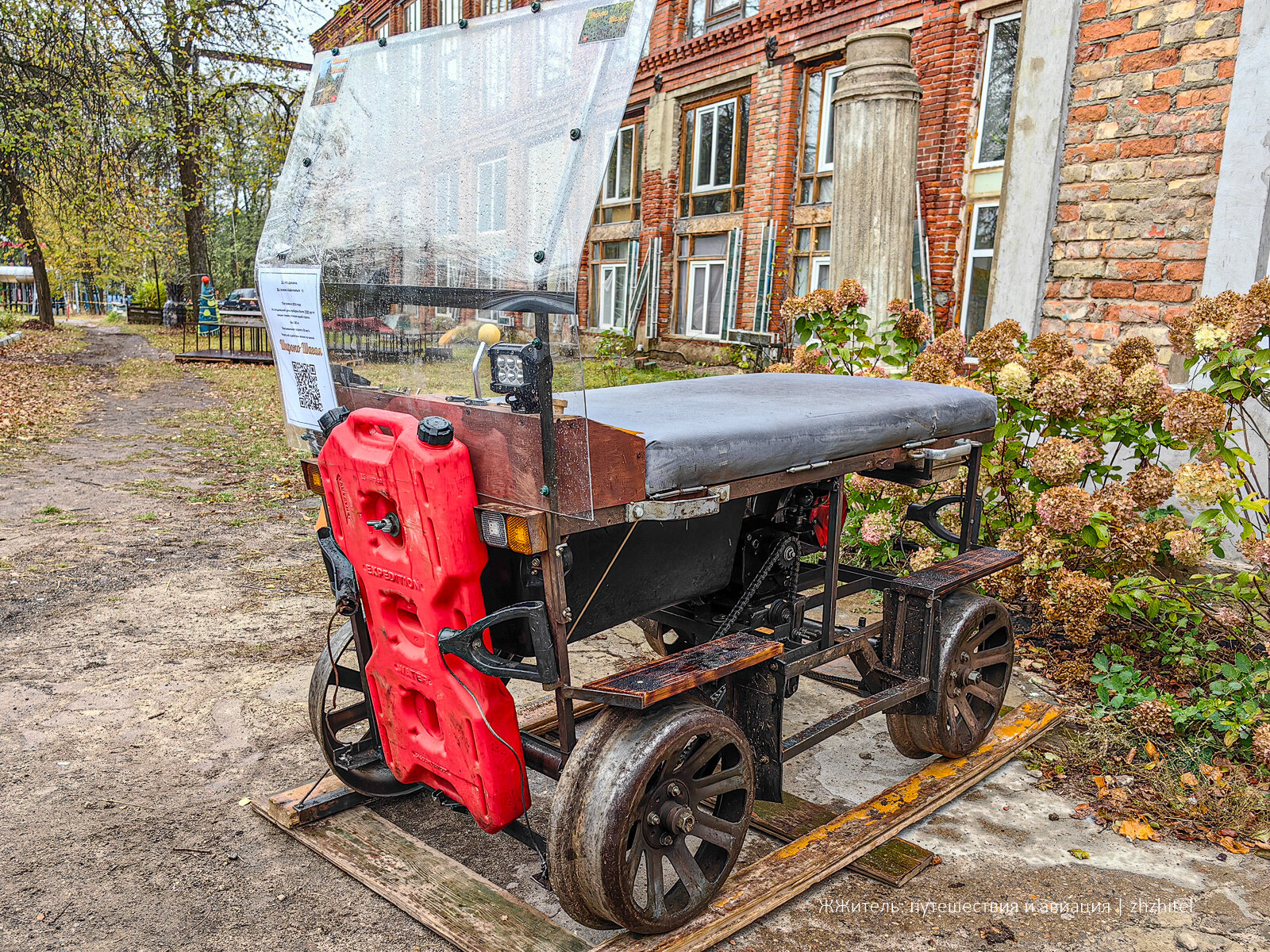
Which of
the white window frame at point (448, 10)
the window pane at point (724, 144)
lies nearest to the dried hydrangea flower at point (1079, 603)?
the window pane at point (724, 144)

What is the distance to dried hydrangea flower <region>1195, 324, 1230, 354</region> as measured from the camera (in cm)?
429

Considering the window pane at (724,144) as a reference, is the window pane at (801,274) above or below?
below

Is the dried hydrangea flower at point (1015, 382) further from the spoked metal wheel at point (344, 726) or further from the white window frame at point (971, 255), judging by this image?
the white window frame at point (971, 255)

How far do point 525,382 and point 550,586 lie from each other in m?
0.55

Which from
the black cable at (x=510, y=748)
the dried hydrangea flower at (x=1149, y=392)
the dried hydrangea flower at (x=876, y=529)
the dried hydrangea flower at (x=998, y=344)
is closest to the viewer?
the black cable at (x=510, y=748)

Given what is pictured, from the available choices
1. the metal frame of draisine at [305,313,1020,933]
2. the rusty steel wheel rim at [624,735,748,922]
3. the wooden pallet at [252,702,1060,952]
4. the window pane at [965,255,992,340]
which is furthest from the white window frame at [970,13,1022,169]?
the rusty steel wheel rim at [624,735,748,922]

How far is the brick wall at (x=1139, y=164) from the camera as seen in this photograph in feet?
18.1

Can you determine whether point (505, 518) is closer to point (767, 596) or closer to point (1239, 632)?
point (767, 596)

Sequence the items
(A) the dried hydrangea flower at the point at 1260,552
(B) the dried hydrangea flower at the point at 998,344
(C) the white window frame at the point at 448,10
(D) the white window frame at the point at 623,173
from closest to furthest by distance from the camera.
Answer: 1. (A) the dried hydrangea flower at the point at 1260,552
2. (B) the dried hydrangea flower at the point at 998,344
3. (D) the white window frame at the point at 623,173
4. (C) the white window frame at the point at 448,10

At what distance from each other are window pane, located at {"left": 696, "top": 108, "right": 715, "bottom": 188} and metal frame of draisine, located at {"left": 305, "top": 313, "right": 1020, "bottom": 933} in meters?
13.1

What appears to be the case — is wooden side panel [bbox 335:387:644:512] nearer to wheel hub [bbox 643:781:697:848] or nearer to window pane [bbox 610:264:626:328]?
wheel hub [bbox 643:781:697:848]

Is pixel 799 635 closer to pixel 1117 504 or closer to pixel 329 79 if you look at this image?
pixel 1117 504

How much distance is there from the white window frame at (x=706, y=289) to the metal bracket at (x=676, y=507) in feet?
42.3

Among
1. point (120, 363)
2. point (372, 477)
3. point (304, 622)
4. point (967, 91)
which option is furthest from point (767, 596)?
point (120, 363)
